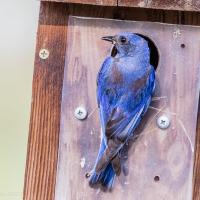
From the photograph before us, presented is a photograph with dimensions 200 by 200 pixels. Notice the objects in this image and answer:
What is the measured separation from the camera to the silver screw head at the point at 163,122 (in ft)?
11.0

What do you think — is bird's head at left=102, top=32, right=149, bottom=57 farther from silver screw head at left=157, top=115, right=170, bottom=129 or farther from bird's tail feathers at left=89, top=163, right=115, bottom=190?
bird's tail feathers at left=89, top=163, right=115, bottom=190

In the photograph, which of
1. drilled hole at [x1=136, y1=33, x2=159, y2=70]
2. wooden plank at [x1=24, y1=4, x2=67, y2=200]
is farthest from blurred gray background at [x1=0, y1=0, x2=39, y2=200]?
drilled hole at [x1=136, y1=33, x2=159, y2=70]

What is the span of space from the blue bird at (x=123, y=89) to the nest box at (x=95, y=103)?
4 centimetres

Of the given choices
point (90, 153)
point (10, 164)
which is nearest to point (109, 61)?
point (90, 153)

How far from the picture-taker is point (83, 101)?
338 cm

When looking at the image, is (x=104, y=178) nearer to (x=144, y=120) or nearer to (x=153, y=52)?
(x=144, y=120)

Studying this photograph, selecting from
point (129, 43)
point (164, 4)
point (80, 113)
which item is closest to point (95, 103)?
point (80, 113)

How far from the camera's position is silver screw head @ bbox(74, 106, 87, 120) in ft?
11.1

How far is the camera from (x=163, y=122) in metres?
3.37

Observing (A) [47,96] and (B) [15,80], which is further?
(B) [15,80]

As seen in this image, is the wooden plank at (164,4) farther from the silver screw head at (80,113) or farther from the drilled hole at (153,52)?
the silver screw head at (80,113)

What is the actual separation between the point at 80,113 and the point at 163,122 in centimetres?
23

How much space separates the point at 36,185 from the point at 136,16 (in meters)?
0.55

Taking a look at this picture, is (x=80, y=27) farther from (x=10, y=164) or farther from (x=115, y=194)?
(x=10, y=164)
